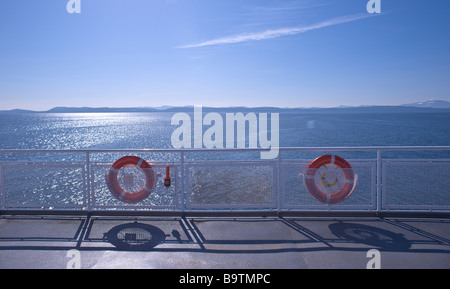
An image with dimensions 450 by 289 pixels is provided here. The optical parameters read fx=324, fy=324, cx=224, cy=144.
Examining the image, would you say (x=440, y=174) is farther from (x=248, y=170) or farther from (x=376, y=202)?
(x=248, y=170)

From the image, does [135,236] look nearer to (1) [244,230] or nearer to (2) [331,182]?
(1) [244,230]

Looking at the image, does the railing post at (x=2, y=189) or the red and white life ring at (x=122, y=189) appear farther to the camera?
the railing post at (x=2, y=189)

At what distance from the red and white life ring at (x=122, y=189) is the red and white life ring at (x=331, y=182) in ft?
7.28

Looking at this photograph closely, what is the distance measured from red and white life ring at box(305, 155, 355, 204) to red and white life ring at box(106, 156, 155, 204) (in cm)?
222

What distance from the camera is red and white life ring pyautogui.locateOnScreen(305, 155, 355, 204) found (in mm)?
4512

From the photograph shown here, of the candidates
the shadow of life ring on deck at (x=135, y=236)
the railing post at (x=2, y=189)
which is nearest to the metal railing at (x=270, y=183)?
the railing post at (x=2, y=189)

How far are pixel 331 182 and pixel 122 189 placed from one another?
297 centimetres

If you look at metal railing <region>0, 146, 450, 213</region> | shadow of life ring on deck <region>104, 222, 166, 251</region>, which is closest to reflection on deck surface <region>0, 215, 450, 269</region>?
shadow of life ring on deck <region>104, 222, 166, 251</region>

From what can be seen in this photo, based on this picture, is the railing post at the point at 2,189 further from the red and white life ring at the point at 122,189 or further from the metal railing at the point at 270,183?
the red and white life ring at the point at 122,189

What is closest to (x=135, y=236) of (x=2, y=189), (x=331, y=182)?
(x=2, y=189)

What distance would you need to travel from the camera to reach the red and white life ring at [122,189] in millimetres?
4598

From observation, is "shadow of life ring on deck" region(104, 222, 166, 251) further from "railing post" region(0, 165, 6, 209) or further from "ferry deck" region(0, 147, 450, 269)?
"railing post" region(0, 165, 6, 209)

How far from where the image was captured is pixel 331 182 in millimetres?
4531
